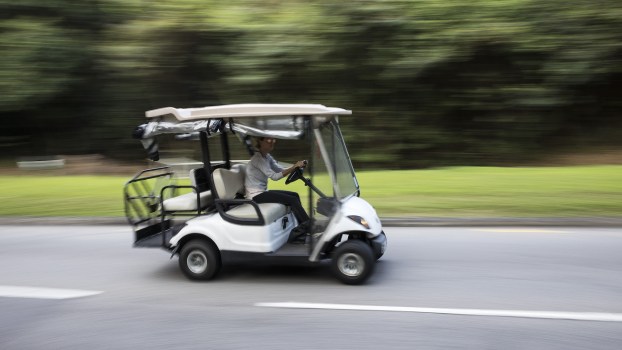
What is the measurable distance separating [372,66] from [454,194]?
621 centimetres

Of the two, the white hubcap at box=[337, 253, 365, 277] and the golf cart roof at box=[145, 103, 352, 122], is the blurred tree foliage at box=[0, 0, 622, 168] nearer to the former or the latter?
the golf cart roof at box=[145, 103, 352, 122]

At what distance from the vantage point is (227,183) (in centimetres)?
624

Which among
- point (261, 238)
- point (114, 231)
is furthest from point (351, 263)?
point (114, 231)

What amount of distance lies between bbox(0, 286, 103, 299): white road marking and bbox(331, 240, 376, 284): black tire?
2486 mm

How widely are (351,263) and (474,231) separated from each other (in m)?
3.07

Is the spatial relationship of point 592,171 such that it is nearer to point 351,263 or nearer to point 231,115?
point 351,263

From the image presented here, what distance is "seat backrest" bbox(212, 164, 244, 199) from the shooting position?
6.13 m

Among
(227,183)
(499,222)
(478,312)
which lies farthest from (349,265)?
(499,222)

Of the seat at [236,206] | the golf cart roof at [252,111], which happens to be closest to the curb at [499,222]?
the seat at [236,206]

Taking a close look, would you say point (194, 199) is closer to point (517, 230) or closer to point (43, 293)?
point (43, 293)

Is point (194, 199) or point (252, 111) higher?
point (252, 111)

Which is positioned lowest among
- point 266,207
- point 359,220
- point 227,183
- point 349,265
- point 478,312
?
point 478,312

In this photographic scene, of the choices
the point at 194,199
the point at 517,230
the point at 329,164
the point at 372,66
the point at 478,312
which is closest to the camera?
the point at 478,312

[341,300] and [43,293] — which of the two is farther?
[43,293]
